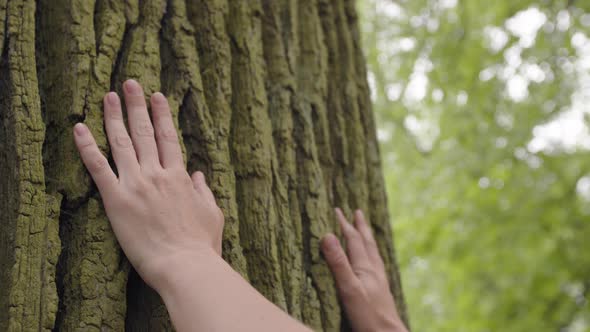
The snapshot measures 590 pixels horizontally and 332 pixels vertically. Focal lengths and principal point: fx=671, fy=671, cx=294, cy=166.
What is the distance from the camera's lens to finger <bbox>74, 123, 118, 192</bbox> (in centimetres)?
157

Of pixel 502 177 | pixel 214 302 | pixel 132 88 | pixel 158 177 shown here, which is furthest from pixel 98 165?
pixel 502 177

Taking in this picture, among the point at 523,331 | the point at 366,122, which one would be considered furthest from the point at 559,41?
the point at 366,122

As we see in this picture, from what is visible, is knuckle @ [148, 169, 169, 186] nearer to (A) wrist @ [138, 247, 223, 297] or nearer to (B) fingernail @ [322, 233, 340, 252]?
(A) wrist @ [138, 247, 223, 297]

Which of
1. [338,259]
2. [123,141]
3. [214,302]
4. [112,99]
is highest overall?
[112,99]

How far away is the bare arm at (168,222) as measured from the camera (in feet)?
4.56

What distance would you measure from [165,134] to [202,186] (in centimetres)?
16

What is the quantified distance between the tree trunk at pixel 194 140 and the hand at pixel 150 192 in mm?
52

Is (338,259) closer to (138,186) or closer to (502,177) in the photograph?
(138,186)

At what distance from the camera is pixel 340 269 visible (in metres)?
2.01

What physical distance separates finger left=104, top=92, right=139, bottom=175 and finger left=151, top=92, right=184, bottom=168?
0.27 feet

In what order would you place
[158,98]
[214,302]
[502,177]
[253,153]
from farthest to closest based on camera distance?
[502,177], [253,153], [158,98], [214,302]

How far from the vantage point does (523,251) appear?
631cm

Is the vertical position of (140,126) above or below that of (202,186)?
above

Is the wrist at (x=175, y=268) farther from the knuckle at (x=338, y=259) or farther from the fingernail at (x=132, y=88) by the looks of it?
the knuckle at (x=338, y=259)
